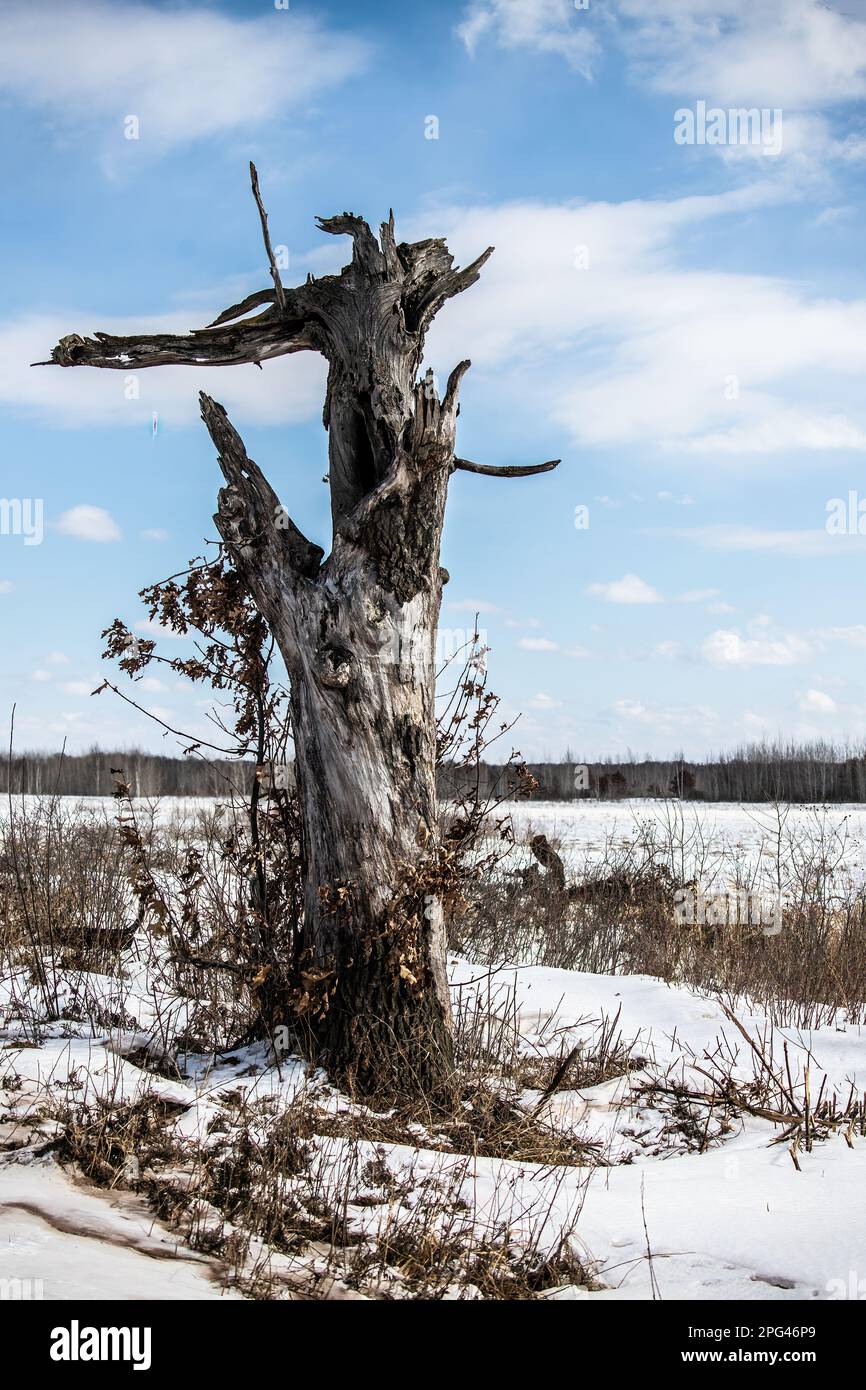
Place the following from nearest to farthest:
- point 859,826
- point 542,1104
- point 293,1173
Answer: point 293,1173
point 542,1104
point 859,826

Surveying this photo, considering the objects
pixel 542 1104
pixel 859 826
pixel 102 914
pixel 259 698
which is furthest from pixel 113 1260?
pixel 859 826

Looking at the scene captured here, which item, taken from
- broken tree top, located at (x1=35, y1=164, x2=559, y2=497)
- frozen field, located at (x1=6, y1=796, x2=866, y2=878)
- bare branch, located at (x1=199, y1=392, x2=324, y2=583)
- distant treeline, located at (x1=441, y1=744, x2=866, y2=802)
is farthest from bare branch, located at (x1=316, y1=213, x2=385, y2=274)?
distant treeline, located at (x1=441, y1=744, x2=866, y2=802)

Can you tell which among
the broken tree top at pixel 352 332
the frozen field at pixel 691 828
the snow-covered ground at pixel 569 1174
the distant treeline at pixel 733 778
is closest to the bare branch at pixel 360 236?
the broken tree top at pixel 352 332

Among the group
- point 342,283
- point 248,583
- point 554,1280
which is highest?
point 342,283

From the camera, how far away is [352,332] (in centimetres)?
563

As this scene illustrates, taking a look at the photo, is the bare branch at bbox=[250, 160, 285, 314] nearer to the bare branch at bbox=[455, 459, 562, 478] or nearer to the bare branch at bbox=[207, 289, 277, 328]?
the bare branch at bbox=[207, 289, 277, 328]

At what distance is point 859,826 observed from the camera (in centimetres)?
2262

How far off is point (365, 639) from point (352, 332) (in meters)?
1.73

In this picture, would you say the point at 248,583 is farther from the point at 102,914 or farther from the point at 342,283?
the point at 102,914

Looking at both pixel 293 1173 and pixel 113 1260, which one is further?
pixel 293 1173

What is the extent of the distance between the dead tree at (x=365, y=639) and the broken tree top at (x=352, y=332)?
0.01 m

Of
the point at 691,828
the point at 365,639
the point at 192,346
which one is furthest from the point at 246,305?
the point at 691,828

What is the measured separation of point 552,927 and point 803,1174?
20.2 feet
